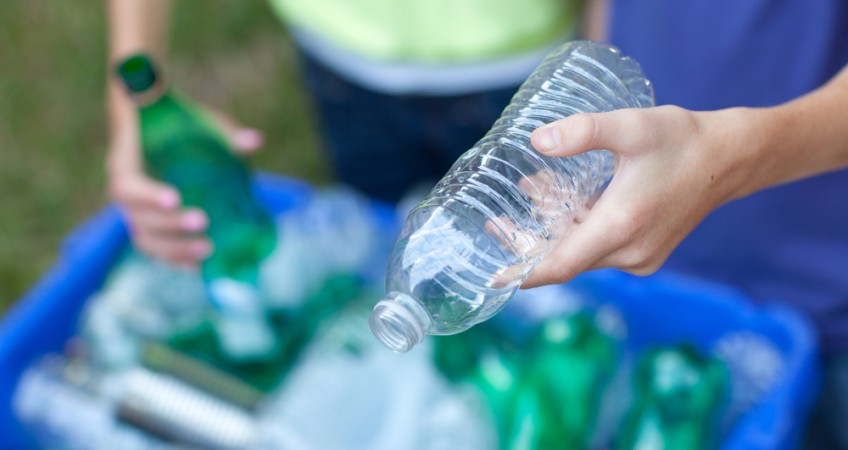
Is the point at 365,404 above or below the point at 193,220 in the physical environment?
below

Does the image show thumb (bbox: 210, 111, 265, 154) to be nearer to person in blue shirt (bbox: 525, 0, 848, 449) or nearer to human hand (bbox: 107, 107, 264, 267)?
→ human hand (bbox: 107, 107, 264, 267)

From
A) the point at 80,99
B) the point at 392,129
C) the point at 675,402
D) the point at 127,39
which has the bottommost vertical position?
the point at 675,402

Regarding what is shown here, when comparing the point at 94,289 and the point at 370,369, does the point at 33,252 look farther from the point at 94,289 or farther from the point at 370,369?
the point at 370,369

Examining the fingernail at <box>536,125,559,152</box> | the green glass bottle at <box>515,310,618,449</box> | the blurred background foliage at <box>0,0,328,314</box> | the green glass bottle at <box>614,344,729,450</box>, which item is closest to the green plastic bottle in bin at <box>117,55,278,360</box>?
the green glass bottle at <box>515,310,618,449</box>

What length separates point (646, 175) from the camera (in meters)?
0.56

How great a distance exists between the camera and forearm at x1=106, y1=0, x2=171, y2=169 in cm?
116

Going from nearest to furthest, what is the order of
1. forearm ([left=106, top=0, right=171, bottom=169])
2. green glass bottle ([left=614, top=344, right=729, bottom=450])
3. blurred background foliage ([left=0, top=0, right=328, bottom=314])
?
green glass bottle ([left=614, top=344, right=729, bottom=450])
forearm ([left=106, top=0, right=171, bottom=169])
blurred background foliage ([left=0, top=0, right=328, bottom=314])

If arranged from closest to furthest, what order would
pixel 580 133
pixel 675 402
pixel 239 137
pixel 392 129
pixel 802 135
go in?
pixel 580 133
pixel 802 135
pixel 675 402
pixel 239 137
pixel 392 129

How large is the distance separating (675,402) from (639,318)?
24 cm

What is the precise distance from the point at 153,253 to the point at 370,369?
13.4 inches

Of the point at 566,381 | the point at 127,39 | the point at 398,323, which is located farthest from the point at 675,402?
the point at 127,39

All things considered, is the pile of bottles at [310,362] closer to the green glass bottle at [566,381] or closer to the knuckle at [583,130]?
the green glass bottle at [566,381]

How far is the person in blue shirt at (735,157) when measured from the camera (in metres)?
0.56

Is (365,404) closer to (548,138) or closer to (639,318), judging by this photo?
(639,318)
